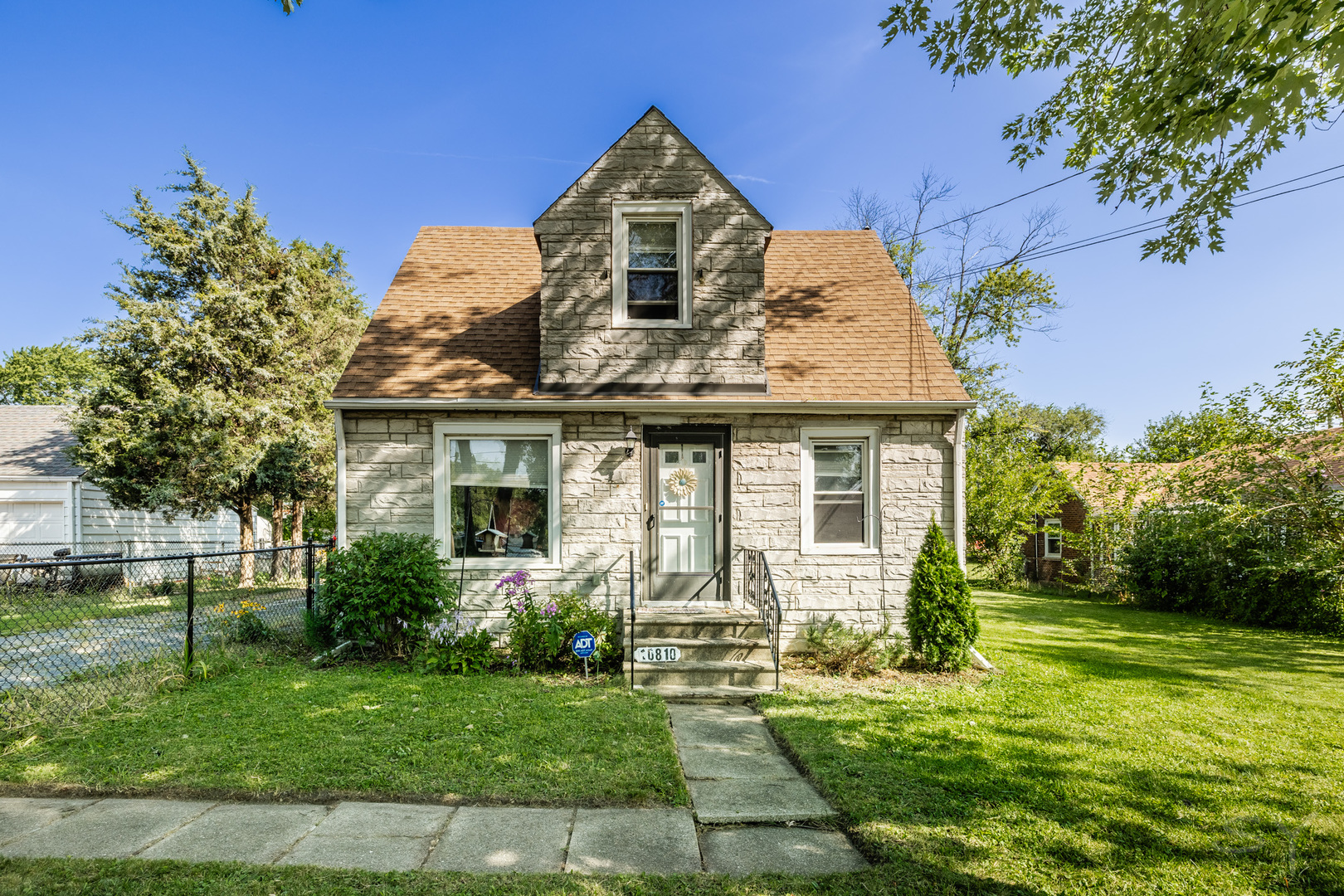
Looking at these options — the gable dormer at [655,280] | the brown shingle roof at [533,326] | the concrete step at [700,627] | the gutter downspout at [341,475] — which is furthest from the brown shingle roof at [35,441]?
the concrete step at [700,627]

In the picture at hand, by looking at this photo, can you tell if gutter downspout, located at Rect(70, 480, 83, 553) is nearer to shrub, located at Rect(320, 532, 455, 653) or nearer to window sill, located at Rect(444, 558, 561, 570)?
shrub, located at Rect(320, 532, 455, 653)

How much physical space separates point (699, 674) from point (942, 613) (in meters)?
3.21

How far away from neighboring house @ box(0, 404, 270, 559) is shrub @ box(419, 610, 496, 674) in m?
11.8

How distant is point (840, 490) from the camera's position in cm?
807

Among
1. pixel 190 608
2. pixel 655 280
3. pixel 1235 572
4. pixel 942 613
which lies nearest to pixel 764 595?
pixel 942 613

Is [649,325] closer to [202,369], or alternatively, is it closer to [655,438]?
[655,438]

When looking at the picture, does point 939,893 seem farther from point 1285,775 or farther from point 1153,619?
point 1153,619

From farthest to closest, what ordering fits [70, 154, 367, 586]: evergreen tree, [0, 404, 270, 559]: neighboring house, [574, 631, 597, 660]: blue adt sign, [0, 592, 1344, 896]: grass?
[0, 404, 270, 559]: neighboring house, [70, 154, 367, 586]: evergreen tree, [574, 631, 597, 660]: blue adt sign, [0, 592, 1344, 896]: grass

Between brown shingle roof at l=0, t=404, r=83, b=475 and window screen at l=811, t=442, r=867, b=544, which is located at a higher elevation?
brown shingle roof at l=0, t=404, r=83, b=475

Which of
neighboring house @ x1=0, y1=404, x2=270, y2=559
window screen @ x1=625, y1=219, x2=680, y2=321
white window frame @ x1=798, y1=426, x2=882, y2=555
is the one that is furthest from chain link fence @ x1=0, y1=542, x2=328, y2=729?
neighboring house @ x1=0, y1=404, x2=270, y2=559

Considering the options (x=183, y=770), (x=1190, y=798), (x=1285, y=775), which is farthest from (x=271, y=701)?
(x=1285, y=775)

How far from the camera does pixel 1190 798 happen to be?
13.3 feet

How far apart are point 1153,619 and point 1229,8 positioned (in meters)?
14.2

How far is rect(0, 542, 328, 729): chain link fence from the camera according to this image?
17.5 feet
